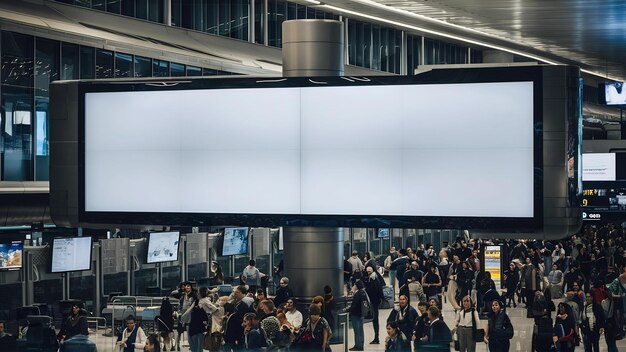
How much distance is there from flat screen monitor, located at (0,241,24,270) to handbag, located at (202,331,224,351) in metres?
6.44

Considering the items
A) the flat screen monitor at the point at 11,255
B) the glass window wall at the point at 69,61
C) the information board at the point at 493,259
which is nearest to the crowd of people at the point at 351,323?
the flat screen monitor at the point at 11,255

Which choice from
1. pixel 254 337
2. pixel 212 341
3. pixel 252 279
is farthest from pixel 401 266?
pixel 254 337

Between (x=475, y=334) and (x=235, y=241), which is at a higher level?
(x=235, y=241)

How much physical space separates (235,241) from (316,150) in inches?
743

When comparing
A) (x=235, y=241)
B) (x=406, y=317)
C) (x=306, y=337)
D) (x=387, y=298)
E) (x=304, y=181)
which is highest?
(x=304, y=181)

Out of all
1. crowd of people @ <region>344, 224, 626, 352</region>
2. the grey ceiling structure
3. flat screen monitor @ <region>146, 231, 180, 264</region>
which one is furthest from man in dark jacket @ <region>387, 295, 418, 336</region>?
the grey ceiling structure

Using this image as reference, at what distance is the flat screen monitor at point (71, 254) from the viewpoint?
26.7 metres

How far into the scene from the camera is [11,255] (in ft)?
84.6

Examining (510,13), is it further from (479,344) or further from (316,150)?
(316,150)

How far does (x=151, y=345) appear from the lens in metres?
18.9

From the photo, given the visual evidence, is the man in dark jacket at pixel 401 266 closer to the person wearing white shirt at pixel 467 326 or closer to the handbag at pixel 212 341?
the handbag at pixel 212 341

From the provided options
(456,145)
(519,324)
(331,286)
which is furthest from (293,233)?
(519,324)

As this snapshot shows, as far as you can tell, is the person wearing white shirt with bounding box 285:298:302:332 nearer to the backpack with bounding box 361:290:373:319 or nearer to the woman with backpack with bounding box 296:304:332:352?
the woman with backpack with bounding box 296:304:332:352

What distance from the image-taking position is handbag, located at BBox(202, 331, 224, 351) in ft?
68.6
